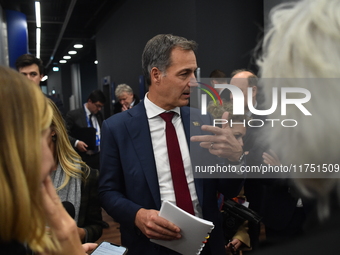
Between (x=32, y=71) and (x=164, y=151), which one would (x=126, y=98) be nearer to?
(x=32, y=71)

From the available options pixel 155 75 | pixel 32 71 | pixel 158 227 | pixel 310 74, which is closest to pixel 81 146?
pixel 32 71

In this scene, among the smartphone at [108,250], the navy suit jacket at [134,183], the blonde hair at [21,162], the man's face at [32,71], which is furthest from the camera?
the man's face at [32,71]

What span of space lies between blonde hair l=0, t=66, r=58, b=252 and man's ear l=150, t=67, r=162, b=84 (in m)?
1.17

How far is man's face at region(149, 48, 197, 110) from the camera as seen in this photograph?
169 centimetres

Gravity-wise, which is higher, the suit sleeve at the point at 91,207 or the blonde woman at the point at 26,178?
the blonde woman at the point at 26,178

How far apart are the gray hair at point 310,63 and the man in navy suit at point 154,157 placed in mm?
933

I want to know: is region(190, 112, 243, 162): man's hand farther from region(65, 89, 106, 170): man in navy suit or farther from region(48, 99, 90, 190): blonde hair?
region(65, 89, 106, 170): man in navy suit

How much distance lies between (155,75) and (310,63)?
1.36 meters

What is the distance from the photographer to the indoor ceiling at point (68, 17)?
8.63 metres

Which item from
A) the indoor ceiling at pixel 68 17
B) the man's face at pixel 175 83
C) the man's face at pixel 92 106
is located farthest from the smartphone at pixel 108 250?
the indoor ceiling at pixel 68 17

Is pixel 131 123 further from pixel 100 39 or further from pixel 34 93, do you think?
pixel 100 39

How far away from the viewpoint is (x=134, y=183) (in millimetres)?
1562

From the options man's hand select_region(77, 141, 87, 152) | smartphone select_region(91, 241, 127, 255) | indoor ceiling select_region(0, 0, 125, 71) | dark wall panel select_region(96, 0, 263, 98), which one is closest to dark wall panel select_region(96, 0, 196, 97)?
dark wall panel select_region(96, 0, 263, 98)

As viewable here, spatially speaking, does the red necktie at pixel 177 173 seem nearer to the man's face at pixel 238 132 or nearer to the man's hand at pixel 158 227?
the man's hand at pixel 158 227
